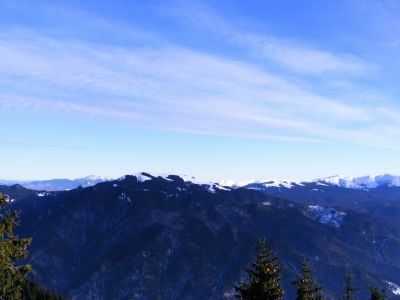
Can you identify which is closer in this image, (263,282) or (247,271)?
(263,282)

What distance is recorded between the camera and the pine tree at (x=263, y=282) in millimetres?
35375

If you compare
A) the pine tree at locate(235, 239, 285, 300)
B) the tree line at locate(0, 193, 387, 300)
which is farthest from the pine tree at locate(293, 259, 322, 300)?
the pine tree at locate(235, 239, 285, 300)

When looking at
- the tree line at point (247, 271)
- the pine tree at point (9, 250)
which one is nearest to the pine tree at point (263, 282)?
the tree line at point (247, 271)

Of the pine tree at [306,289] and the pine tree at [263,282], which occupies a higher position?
the pine tree at [263,282]

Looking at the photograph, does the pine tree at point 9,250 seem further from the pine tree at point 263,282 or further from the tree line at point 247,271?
the pine tree at point 263,282

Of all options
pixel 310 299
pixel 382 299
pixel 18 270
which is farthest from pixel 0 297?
pixel 382 299

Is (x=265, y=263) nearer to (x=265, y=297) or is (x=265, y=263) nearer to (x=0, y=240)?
(x=265, y=297)

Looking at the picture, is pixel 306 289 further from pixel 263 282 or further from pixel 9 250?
pixel 9 250

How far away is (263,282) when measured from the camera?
1404 inches

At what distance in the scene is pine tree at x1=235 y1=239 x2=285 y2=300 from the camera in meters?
35.4

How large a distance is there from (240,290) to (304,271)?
8067mm

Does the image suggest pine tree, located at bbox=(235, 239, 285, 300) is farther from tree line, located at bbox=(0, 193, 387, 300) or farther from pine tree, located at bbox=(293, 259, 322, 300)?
pine tree, located at bbox=(293, 259, 322, 300)

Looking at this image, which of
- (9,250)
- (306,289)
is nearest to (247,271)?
(306,289)

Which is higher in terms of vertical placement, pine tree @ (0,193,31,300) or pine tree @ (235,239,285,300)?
pine tree @ (0,193,31,300)
